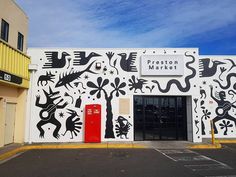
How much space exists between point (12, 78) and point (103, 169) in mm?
6651

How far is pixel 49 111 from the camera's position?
1373 cm

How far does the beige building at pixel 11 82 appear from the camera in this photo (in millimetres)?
11050

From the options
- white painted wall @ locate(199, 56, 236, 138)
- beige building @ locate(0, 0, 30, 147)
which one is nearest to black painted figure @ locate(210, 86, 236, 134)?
white painted wall @ locate(199, 56, 236, 138)

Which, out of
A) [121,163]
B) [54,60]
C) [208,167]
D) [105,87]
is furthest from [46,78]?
[208,167]

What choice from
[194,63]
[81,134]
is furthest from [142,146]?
[194,63]

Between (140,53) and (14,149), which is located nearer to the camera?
(14,149)

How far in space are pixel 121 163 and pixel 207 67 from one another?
10146mm

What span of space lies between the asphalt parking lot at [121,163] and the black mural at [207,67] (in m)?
5.81

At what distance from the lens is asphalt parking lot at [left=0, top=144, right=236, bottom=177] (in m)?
7.47

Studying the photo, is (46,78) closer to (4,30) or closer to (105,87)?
(105,87)

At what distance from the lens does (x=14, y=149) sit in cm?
1128

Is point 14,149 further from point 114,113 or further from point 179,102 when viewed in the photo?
point 179,102

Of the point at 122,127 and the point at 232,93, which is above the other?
the point at 232,93

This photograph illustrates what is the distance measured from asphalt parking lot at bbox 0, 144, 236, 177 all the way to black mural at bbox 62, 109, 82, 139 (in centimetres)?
214
